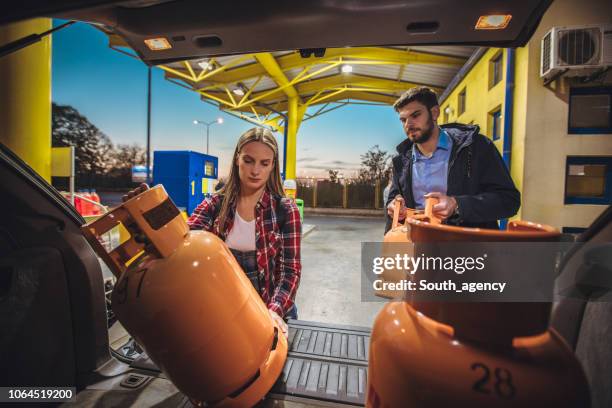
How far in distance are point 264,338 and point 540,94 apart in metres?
6.10

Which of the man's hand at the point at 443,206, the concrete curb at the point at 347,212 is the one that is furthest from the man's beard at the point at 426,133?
the concrete curb at the point at 347,212

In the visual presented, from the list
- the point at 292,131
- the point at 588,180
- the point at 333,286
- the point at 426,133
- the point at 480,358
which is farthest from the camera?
the point at 292,131

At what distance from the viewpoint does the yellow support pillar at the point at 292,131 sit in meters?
11.4

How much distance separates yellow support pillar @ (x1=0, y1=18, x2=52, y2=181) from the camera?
74.2 inches

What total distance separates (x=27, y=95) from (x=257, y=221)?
1754 millimetres

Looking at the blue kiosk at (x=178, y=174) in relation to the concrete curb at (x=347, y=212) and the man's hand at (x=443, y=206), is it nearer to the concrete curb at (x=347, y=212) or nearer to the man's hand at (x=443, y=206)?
the man's hand at (x=443, y=206)

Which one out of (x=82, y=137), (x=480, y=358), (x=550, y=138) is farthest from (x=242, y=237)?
(x=82, y=137)

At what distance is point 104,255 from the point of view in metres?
1.04

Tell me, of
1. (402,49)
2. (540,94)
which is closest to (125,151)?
(402,49)

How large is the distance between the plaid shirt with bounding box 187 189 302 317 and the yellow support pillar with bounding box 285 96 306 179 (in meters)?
9.99

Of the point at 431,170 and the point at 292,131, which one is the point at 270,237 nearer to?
the point at 431,170

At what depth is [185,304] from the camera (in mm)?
903

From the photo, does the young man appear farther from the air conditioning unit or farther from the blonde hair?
the air conditioning unit

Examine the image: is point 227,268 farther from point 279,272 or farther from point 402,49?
point 402,49
